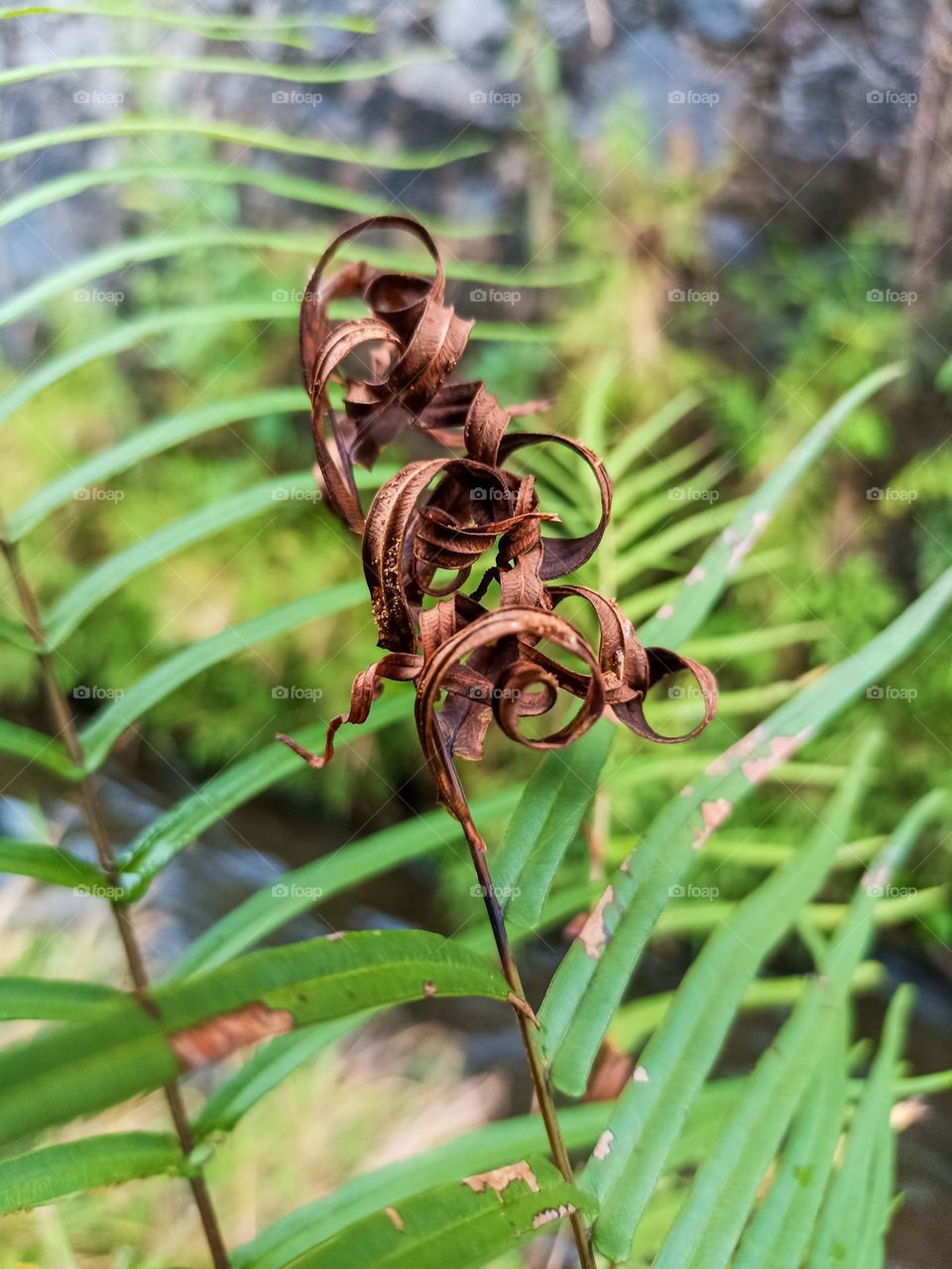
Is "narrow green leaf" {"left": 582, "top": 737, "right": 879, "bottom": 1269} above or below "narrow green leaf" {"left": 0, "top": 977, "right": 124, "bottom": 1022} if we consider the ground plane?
below

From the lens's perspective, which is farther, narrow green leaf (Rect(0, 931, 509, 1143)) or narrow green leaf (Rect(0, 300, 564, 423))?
narrow green leaf (Rect(0, 300, 564, 423))

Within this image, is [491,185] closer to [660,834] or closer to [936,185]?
[936,185]

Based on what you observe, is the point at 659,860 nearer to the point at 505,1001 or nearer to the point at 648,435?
the point at 505,1001

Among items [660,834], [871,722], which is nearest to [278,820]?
[871,722]
